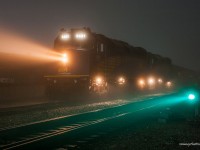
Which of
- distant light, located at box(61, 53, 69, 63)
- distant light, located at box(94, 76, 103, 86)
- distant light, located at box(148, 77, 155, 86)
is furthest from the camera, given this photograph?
distant light, located at box(148, 77, 155, 86)

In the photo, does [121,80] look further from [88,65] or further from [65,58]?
[65,58]

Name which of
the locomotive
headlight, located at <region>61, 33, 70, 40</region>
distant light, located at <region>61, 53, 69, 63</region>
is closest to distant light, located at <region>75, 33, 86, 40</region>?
the locomotive

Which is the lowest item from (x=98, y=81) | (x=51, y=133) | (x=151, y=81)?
(x=51, y=133)

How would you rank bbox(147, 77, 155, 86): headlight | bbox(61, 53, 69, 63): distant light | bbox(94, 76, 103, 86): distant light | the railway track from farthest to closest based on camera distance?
bbox(147, 77, 155, 86): headlight, bbox(94, 76, 103, 86): distant light, bbox(61, 53, 69, 63): distant light, the railway track

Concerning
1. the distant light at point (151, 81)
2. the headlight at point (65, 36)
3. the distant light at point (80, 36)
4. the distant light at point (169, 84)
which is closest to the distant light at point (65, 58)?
the headlight at point (65, 36)

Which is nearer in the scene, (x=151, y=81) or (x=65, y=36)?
(x=65, y=36)

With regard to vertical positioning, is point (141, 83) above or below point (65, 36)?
below

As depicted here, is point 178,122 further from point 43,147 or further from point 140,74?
point 140,74

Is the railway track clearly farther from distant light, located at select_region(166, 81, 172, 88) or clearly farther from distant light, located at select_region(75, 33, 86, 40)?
distant light, located at select_region(166, 81, 172, 88)

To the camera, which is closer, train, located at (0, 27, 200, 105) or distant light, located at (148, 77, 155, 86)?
train, located at (0, 27, 200, 105)

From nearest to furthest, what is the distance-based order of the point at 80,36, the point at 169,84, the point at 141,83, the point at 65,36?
the point at 80,36 → the point at 65,36 → the point at 141,83 → the point at 169,84

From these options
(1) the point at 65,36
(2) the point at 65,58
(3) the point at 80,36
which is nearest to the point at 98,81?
(2) the point at 65,58

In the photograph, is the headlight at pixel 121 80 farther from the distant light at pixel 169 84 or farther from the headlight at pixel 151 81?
the distant light at pixel 169 84

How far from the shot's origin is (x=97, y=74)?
24.8 metres
